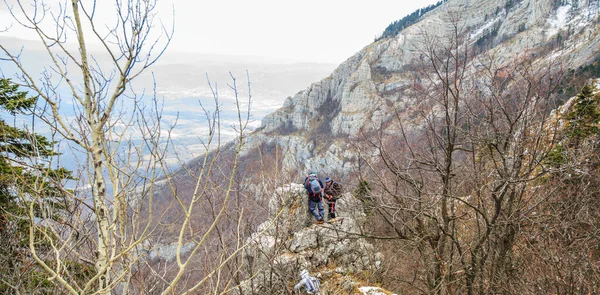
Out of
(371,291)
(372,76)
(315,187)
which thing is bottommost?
(371,291)

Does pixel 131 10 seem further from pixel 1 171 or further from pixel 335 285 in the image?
pixel 1 171

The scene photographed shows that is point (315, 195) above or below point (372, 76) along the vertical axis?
below

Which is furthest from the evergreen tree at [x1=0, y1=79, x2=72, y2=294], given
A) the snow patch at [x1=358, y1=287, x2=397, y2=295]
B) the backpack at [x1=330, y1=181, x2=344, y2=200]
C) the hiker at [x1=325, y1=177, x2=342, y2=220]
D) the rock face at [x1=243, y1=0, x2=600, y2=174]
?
the rock face at [x1=243, y1=0, x2=600, y2=174]

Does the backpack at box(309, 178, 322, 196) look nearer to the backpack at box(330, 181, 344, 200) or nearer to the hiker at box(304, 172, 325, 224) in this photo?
the hiker at box(304, 172, 325, 224)

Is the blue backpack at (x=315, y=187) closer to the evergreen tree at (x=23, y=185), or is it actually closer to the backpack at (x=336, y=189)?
the backpack at (x=336, y=189)

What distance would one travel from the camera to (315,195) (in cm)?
1070

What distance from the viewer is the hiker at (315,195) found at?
10.5 meters

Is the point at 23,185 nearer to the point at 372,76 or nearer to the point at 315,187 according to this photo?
the point at 315,187

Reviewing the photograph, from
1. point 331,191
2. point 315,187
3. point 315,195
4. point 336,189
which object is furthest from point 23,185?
point 336,189

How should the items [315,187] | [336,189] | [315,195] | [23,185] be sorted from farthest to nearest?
1. [336,189]
2. [315,195]
3. [315,187]
4. [23,185]

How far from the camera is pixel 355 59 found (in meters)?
115

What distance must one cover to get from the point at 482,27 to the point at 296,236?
13768cm

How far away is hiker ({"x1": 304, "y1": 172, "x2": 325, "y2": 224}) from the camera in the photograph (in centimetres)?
1052

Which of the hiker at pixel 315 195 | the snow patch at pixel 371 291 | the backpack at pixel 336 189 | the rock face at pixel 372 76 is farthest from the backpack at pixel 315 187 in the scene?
the rock face at pixel 372 76
